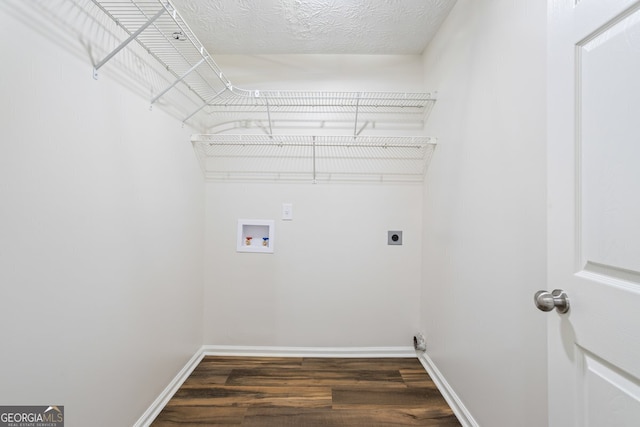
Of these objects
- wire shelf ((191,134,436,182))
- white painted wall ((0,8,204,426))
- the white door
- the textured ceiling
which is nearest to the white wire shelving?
wire shelf ((191,134,436,182))

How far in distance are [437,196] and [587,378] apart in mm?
1299

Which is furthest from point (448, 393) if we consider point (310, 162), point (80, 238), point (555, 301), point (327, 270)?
point (80, 238)

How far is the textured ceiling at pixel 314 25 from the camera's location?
5.18 ft

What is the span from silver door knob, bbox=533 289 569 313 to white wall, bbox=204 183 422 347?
1.40 m

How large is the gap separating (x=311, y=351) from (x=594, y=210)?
1951mm

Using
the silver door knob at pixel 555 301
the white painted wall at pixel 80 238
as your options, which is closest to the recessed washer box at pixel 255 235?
the white painted wall at pixel 80 238

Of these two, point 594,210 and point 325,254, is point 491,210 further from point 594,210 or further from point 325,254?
point 325,254

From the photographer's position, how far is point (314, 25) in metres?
1.75

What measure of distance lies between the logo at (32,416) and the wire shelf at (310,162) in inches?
60.2

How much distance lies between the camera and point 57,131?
938mm

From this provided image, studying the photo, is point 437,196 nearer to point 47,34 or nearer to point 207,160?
point 207,160

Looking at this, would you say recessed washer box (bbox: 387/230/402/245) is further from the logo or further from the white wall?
the logo

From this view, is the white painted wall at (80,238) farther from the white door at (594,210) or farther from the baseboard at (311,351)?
the white door at (594,210)

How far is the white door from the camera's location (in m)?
0.55
